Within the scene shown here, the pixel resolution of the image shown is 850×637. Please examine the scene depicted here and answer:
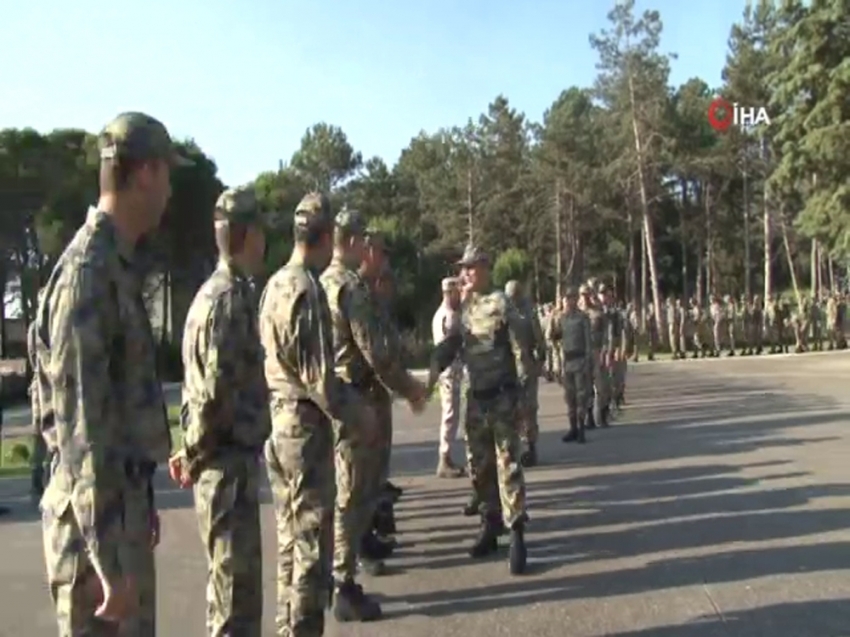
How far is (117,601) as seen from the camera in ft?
9.73

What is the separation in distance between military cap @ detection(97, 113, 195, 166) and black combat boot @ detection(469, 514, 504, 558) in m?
4.85

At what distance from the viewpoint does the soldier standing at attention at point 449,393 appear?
36.8 ft

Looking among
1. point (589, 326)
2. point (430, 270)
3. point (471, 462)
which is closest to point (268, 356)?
point (471, 462)

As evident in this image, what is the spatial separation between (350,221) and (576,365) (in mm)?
8106

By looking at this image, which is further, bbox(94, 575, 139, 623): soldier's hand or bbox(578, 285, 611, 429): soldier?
bbox(578, 285, 611, 429): soldier

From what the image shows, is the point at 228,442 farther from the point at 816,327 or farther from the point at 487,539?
the point at 816,327

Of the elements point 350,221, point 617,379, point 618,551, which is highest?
point 350,221

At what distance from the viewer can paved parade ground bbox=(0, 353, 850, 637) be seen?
6055mm

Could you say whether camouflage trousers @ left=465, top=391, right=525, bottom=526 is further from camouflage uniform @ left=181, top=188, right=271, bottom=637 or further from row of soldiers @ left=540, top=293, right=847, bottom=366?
row of soldiers @ left=540, top=293, right=847, bottom=366

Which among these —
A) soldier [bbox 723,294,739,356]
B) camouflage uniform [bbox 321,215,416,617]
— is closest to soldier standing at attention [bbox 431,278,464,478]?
camouflage uniform [bbox 321,215,416,617]

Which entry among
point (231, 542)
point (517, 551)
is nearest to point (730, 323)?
point (517, 551)

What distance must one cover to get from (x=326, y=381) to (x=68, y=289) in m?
1.96

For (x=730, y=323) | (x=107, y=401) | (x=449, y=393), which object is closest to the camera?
(x=107, y=401)

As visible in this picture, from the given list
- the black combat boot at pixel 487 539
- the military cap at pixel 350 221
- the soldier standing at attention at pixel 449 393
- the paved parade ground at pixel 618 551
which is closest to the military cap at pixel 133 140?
the military cap at pixel 350 221
